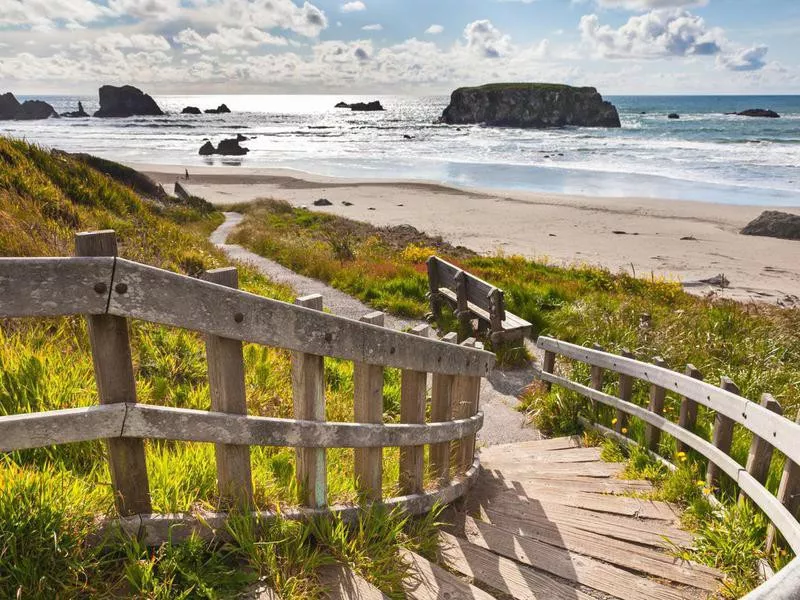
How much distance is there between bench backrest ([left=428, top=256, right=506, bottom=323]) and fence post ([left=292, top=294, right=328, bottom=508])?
237 inches

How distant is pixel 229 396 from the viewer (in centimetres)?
220

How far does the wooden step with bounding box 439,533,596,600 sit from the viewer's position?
2918 mm

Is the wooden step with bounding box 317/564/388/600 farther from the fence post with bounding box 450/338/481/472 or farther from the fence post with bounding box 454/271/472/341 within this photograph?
the fence post with bounding box 454/271/472/341

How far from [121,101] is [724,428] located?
547 feet

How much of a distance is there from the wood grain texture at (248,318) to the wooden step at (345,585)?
93 centimetres

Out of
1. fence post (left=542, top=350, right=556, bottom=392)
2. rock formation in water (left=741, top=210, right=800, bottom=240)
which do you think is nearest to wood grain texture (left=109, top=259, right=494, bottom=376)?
fence post (left=542, top=350, right=556, bottom=392)

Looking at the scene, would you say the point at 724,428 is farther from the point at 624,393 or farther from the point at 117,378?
the point at 117,378

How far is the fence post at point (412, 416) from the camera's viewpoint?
10.5 ft

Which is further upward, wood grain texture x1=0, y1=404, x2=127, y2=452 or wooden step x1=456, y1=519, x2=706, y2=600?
wood grain texture x1=0, y1=404, x2=127, y2=452

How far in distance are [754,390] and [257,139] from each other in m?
84.9

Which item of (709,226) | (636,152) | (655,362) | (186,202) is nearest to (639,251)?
(709,226)

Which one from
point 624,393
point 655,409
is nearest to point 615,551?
point 655,409

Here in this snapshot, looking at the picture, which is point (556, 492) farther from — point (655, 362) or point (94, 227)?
point (94, 227)

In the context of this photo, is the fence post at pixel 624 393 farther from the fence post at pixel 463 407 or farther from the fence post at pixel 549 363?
the fence post at pixel 463 407
